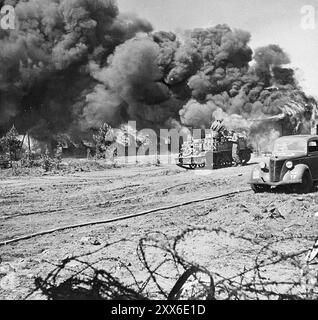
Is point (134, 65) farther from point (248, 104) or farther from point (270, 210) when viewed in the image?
point (270, 210)

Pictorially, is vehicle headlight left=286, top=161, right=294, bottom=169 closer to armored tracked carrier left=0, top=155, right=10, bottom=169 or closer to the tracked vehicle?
the tracked vehicle

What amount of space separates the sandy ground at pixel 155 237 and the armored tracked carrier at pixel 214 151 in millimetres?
5045

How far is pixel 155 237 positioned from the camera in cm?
457

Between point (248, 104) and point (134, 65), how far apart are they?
4.99 m

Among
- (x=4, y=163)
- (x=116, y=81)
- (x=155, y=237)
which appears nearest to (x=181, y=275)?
(x=155, y=237)

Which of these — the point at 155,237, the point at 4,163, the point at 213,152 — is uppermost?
the point at 213,152

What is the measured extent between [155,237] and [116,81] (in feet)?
42.6

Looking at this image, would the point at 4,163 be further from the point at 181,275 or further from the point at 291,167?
the point at 181,275

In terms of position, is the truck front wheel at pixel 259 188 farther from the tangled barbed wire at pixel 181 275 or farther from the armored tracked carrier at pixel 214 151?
the armored tracked carrier at pixel 214 151

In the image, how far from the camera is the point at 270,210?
5.76 metres
